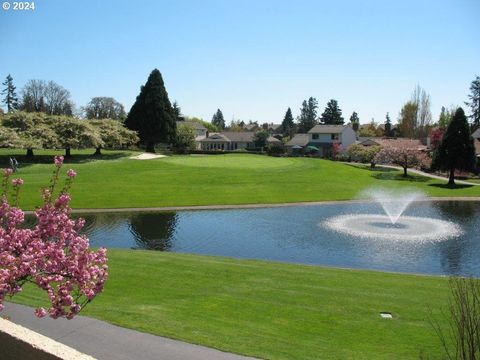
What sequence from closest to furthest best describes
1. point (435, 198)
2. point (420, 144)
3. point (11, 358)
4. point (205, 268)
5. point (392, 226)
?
1. point (11, 358)
2. point (205, 268)
3. point (392, 226)
4. point (435, 198)
5. point (420, 144)

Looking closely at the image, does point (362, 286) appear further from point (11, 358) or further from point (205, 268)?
point (11, 358)

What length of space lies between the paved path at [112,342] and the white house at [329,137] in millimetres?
89904

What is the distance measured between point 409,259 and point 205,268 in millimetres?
10652

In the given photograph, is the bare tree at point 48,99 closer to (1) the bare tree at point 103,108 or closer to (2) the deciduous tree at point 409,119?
(1) the bare tree at point 103,108

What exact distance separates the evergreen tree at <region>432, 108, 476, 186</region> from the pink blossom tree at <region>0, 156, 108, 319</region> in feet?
184

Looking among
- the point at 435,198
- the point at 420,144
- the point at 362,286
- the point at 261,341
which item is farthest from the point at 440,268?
the point at 420,144

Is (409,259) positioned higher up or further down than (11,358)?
further down

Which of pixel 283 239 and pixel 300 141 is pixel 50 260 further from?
pixel 300 141

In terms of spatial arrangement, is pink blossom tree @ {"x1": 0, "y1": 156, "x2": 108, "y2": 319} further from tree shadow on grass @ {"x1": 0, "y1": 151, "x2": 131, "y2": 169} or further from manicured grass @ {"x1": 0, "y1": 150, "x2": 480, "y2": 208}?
tree shadow on grass @ {"x1": 0, "y1": 151, "x2": 131, "y2": 169}

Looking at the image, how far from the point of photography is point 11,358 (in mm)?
7211

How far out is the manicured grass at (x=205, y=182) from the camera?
41038mm

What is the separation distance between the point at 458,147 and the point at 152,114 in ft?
162

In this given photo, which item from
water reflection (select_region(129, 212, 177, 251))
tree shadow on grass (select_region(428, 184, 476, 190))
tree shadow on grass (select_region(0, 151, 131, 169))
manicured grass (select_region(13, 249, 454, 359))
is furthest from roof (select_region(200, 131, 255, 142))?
manicured grass (select_region(13, 249, 454, 359))

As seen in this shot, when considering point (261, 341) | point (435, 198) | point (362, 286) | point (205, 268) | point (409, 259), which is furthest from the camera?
point (435, 198)
